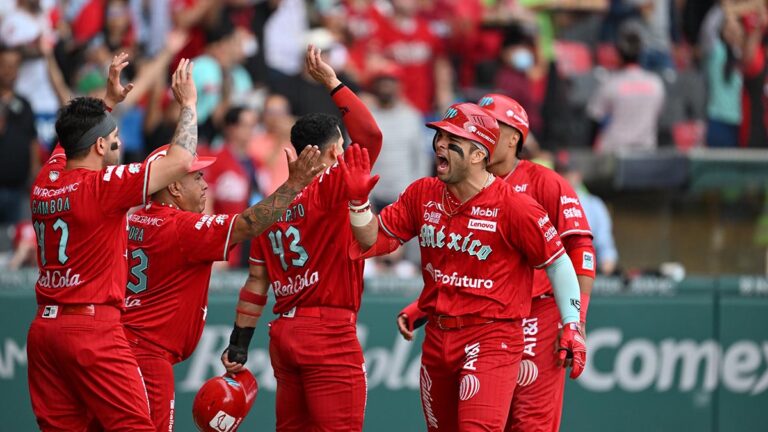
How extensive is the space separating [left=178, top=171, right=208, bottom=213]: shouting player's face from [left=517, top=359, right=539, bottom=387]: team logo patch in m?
2.07

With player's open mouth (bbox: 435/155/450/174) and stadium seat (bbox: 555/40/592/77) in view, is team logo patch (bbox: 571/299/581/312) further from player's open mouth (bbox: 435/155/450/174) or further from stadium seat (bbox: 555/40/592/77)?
stadium seat (bbox: 555/40/592/77)

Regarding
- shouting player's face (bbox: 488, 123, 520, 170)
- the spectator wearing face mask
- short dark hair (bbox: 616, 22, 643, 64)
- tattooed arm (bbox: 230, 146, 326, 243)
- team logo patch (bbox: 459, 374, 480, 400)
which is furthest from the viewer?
the spectator wearing face mask

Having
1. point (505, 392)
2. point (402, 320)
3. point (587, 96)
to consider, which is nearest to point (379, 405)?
point (402, 320)

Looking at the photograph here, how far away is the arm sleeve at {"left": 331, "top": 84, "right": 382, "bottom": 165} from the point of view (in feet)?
25.1

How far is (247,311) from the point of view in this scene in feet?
25.8

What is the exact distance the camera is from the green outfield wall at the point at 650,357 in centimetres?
1034

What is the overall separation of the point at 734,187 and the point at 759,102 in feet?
4.45

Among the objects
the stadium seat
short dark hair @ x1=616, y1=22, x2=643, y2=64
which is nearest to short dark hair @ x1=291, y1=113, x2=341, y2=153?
short dark hair @ x1=616, y1=22, x2=643, y2=64

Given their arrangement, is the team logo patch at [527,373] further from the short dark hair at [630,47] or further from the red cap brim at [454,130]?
the short dark hair at [630,47]

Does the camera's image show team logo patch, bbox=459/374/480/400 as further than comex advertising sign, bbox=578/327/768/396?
No

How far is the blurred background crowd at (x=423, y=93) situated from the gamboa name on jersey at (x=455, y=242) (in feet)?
13.9

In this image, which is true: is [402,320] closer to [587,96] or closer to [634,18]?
[587,96]

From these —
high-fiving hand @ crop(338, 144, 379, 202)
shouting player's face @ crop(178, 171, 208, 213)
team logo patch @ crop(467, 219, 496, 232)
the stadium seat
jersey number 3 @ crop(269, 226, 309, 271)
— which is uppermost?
the stadium seat

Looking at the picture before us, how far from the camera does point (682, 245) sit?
13516 millimetres
